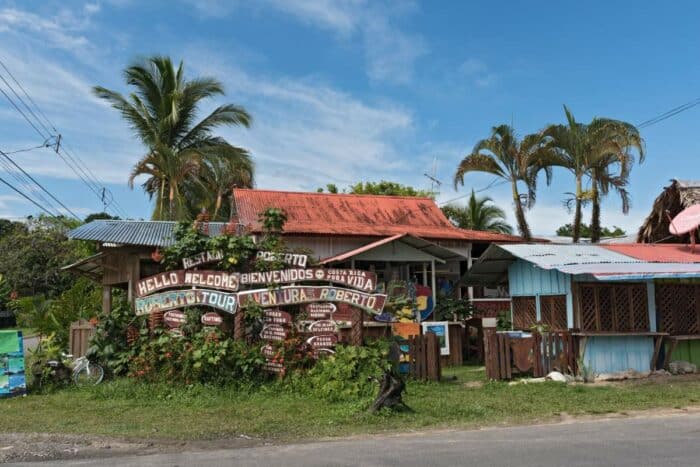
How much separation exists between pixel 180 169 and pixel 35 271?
88.3 feet

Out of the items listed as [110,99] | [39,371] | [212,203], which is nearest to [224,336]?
[39,371]

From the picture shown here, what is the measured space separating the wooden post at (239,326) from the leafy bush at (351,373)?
1537 millimetres

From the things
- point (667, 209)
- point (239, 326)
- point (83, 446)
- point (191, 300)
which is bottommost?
point (83, 446)

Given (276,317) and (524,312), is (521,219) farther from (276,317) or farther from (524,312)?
(276,317)

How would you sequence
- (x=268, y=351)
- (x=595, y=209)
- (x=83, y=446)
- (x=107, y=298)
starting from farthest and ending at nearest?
(x=595, y=209), (x=107, y=298), (x=268, y=351), (x=83, y=446)

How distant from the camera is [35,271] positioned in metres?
41.3

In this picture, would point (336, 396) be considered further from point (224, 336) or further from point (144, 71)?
point (144, 71)

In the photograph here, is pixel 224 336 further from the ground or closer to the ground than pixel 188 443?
further from the ground

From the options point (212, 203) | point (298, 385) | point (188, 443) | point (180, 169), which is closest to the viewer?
point (188, 443)

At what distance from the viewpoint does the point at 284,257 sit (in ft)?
39.0

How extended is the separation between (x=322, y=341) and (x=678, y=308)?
8.09m

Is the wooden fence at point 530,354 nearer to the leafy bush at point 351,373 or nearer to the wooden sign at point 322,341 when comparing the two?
the leafy bush at point 351,373

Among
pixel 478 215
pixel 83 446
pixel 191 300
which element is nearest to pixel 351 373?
pixel 191 300

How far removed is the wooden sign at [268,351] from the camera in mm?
11422
